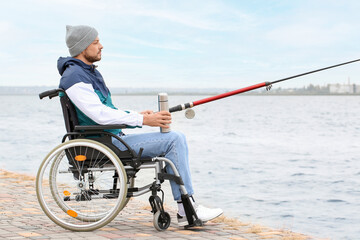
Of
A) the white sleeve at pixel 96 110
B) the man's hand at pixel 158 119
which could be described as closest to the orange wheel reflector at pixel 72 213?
the white sleeve at pixel 96 110

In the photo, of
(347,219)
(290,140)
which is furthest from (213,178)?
(290,140)

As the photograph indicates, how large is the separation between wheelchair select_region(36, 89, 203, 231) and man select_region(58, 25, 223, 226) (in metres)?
0.05

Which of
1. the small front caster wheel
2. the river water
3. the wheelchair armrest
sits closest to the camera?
the wheelchair armrest

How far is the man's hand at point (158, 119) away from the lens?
11.6ft

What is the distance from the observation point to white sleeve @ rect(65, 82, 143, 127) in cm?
347

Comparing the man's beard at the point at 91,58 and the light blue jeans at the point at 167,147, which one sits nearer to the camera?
the light blue jeans at the point at 167,147

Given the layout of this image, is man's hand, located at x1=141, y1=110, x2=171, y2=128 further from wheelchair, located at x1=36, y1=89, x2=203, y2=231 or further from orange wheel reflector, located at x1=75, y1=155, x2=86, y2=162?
orange wheel reflector, located at x1=75, y1=155, x2=86, y2=162

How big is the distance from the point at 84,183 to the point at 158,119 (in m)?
0.62

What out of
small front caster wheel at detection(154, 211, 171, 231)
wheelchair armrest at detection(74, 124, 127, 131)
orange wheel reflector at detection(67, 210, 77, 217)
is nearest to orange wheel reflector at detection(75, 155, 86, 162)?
wheelchair armrest at detection(74, 124, 127, 131)

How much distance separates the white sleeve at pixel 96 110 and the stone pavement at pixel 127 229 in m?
0.69

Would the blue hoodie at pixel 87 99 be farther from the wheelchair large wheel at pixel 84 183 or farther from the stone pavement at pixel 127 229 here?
the stone pavement at pixel 127 229

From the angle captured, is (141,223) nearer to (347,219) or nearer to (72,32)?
(72,32)

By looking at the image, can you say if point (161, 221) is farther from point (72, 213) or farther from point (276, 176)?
point (276, 176)

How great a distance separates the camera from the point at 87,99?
11.4 ft
